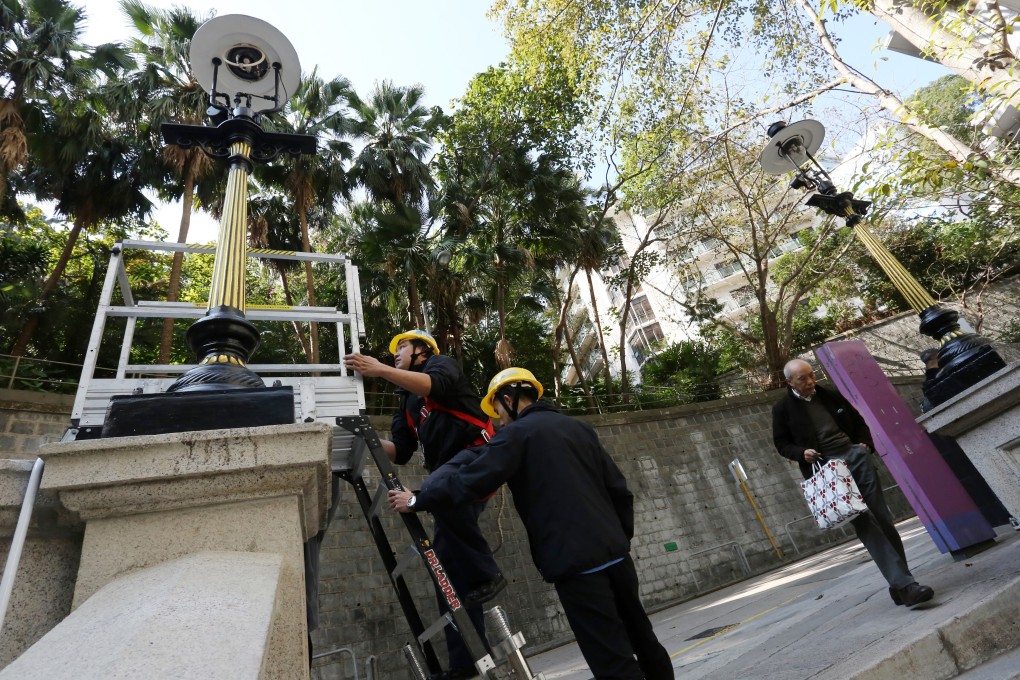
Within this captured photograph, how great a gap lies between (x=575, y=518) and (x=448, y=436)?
118cm

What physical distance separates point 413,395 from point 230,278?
141cm

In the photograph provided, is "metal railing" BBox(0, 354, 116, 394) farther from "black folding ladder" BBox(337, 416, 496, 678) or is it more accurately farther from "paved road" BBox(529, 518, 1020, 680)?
"paved road" BBox(529, 518, 1020, 680)

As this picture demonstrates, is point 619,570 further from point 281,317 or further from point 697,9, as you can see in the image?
point 697,9

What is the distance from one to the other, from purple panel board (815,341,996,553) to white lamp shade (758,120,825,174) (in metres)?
2.30

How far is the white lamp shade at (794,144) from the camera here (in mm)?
6535

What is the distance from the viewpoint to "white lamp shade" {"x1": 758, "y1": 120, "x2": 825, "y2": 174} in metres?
6.53

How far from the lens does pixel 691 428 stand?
14.3 metres

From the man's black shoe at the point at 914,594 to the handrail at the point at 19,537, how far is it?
12.1 ft

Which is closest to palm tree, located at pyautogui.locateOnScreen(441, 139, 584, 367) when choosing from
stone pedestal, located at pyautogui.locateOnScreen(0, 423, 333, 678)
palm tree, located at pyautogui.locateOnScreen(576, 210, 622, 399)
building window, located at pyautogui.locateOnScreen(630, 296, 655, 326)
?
palm tree, located at pyautogui.locateOnScreen(576, 210, 622, 399)

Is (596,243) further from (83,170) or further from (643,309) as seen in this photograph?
(643,309)

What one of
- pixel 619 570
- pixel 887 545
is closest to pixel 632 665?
pixel 619 570

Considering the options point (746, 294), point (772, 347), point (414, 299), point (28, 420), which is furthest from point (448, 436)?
point (746, 294)

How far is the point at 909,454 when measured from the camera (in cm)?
522

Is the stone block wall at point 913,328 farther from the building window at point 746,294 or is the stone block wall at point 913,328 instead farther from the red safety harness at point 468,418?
the red safety harness at point 468,418
